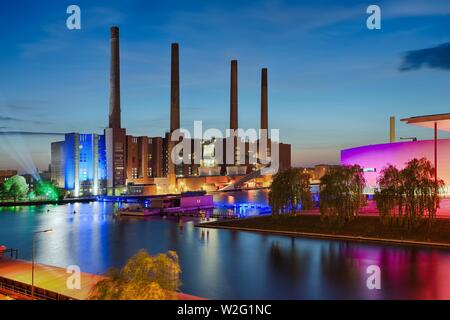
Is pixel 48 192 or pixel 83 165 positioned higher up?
pixel 83 165

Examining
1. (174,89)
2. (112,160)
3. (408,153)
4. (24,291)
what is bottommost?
(24,291)

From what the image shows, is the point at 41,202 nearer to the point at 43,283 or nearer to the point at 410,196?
the point at 43,283

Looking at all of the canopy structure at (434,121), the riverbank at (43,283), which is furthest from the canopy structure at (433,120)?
the riverbank at (43,283)

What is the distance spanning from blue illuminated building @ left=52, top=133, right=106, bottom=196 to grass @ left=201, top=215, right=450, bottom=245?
33.0 meters

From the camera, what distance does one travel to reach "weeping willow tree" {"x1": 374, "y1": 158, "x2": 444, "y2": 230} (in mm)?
21172

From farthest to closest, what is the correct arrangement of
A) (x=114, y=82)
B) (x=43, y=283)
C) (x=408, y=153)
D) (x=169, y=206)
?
1. (x=114, y=82)
2. (x=169, y=206)
3. (x=408, y=153)
4. (x=43, y=283)

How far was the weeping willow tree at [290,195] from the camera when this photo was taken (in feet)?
88.1

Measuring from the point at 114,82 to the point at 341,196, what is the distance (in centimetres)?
4078

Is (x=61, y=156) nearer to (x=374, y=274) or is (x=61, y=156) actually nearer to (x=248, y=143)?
(x=248, y=143)

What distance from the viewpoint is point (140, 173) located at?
7325 cm

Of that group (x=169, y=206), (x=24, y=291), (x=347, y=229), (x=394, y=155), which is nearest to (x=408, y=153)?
(x=394, y=155)

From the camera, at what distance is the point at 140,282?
6.93 metres

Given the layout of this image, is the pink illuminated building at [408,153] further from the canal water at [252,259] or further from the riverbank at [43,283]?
the riverbank at [43,283]

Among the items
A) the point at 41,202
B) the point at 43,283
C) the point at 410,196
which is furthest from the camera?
the point at 41,202
